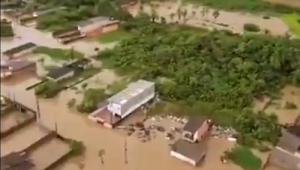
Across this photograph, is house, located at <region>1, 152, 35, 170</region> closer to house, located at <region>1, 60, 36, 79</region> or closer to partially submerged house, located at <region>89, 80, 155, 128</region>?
house, located at <region>1, 60, 36, 79</region>

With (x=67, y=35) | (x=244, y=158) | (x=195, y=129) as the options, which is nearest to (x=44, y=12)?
(x=67, y=35)

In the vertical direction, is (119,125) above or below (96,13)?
below

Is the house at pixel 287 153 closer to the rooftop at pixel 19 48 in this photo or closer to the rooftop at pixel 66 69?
the rooftop at pixel 66 69

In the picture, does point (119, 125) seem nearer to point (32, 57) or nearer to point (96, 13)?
point (96, 13)

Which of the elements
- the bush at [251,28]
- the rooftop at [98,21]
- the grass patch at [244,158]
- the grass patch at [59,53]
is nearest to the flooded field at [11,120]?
the grass patch at [59,53]

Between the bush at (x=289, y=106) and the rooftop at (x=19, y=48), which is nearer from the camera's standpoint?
the rooftop at (x=19, y=48)

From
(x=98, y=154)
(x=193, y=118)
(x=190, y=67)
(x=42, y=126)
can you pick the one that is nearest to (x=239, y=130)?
(x=193, y=118)
